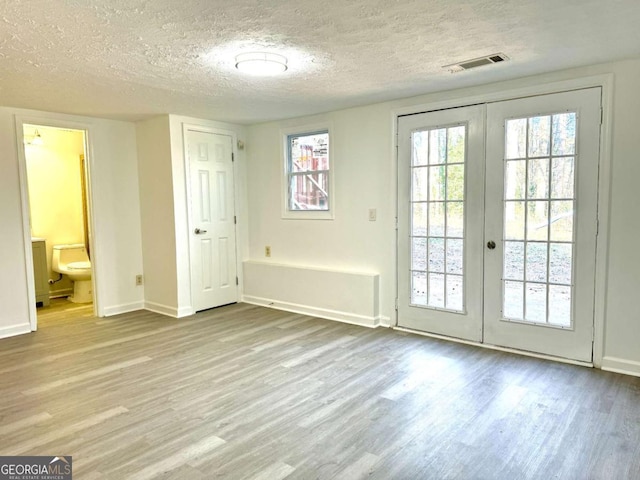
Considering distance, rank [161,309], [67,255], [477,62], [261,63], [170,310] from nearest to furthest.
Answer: [261,63] → [477,62] → [170,310] → [161,309] → [67,255]

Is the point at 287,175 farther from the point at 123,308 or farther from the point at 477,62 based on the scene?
the point at 477,62

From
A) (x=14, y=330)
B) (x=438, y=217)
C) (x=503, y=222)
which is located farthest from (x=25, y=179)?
(x=503, y=222)

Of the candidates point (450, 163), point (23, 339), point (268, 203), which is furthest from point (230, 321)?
point (450, 163)

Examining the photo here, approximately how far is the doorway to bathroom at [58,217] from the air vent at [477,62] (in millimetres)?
4556

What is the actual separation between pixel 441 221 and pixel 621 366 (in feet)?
5.56

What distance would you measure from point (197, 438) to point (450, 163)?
288cm

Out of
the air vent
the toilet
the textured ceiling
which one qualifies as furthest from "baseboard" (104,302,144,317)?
the air vent

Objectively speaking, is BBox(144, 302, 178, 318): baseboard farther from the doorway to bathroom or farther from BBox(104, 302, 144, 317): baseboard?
the doorway to bathroom

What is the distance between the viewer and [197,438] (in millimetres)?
2338

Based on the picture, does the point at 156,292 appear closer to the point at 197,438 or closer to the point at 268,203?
the point at 268,203

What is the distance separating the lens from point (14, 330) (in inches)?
168

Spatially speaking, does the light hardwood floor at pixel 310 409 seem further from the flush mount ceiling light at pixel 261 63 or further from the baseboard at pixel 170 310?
the flush mount ceiling light at pixel 261 63

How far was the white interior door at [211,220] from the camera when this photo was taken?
495 centimetres

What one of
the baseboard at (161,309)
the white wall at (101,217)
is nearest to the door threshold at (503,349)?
the baseboard at (161,309)
